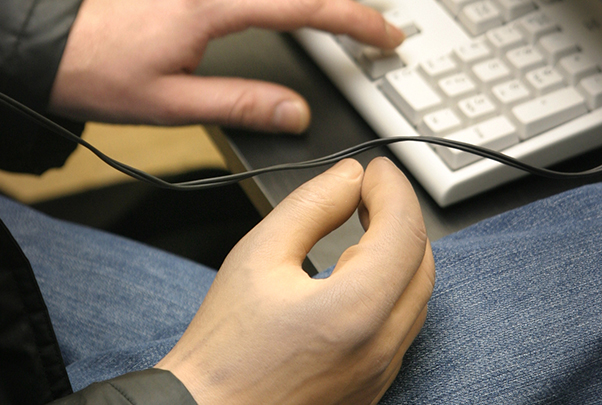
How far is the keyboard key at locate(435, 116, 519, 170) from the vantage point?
428 millimetres

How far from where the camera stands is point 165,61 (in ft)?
1.66

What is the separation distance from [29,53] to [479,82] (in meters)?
0.43

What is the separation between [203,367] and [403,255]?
0.47ft

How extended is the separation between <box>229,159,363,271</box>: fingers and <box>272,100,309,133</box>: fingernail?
13 centimetres

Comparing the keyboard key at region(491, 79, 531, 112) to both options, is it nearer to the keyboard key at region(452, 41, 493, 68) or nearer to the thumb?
the keyboard key at region(452, 41, 493, 68)

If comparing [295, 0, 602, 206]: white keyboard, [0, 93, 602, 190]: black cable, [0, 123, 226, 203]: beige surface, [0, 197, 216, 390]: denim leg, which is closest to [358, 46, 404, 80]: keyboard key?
[295, 0, 602, 206]: white keyboard

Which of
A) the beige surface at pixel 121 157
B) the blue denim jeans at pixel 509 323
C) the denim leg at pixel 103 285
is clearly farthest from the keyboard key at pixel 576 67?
the beige surface at pixel 121 157

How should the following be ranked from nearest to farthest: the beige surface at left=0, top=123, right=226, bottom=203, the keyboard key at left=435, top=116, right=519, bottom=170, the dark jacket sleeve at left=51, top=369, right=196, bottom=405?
the dark jacket sleeve at left=51, top=369, right=196, bottom=405 < the keyboard key at left=435, top=116, right=519, bottom=170 < the beige surface at left=0, top=123, right=226, bottom=203

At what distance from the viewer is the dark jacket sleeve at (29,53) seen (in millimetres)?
513

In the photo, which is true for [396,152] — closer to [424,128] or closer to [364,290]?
[424,128]

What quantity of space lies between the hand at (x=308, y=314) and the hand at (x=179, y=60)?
0.54 feet

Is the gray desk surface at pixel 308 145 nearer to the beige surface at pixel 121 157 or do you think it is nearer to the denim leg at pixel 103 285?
the denim leg at pixel 103 285

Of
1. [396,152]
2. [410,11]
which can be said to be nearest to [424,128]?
[396,152]

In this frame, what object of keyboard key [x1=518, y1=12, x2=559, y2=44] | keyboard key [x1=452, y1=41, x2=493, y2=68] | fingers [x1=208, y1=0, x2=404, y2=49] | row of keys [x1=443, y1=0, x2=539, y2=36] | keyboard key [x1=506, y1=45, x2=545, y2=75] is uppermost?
fingers [x1=208, y1=0, x2=404, y2=49]
